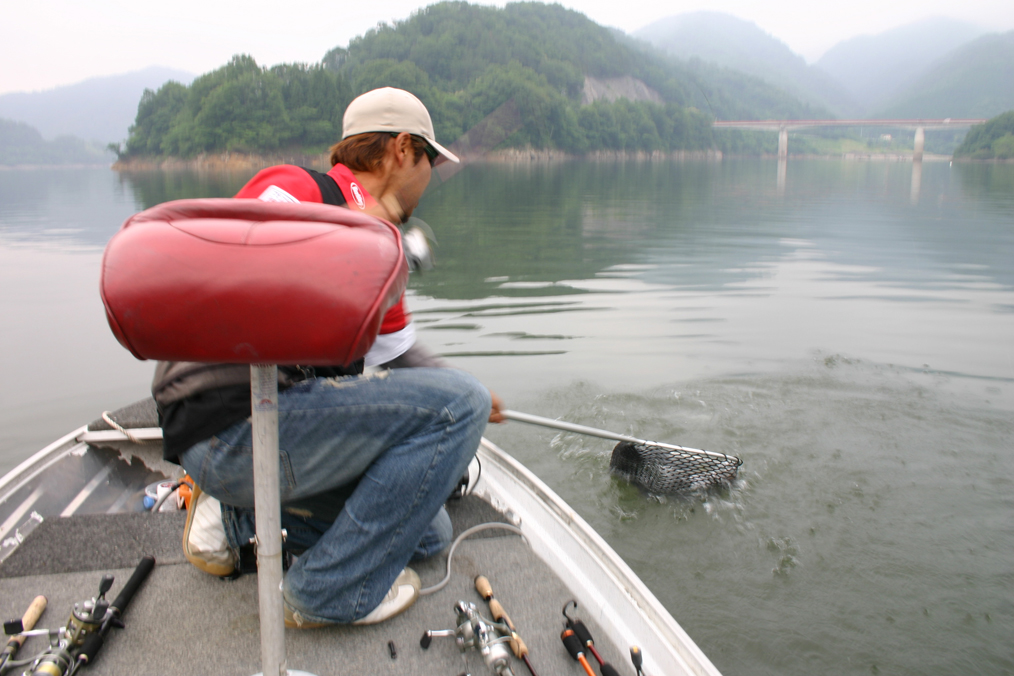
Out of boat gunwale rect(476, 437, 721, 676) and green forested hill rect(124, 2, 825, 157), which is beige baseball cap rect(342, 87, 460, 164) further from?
green forested hill rect(124, 2, 825, 157)

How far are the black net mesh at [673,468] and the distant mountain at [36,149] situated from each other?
659 feet

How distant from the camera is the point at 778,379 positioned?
6.98 meters

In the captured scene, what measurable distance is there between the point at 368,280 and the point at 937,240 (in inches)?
774

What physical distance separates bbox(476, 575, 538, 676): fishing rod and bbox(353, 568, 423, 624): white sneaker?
245mm

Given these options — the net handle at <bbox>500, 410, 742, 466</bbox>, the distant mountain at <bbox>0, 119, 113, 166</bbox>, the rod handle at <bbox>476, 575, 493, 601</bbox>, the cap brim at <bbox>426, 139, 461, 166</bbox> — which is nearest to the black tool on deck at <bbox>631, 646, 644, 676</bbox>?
the rod handle at <bbox>476, 575, 493, 601</bbox>

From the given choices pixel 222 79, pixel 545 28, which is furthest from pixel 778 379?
pixel 545 28

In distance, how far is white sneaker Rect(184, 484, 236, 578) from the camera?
96.2 inches

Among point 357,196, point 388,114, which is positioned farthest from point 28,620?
point 388,114

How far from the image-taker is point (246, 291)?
1172mm

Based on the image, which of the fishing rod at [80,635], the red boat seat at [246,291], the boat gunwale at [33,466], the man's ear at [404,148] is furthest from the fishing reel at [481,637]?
the boat gunwale at [33,466]

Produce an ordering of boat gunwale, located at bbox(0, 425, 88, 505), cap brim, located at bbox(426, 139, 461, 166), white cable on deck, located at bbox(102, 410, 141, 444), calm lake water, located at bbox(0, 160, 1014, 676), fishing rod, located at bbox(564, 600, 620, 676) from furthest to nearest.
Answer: white cable on deck, located at bbox(102, 410, 141, 444)
calm lake water, located at bbox(0, 160, 1014, 676)
boat gunwale, located at bbox(0, 425, 88, 505)
cap brim, located at bbox(426, 139, 461, 166)
fishing rod, located at bbox(564, 600, 620, 676)

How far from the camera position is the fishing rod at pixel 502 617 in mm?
2172

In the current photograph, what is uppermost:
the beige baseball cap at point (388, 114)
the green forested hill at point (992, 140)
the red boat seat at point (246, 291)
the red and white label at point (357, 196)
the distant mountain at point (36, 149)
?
the distant mountain at point (36, 149)

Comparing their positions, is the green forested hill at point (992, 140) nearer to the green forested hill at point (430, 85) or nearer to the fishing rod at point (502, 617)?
the green forested hill at point (430, 85)
